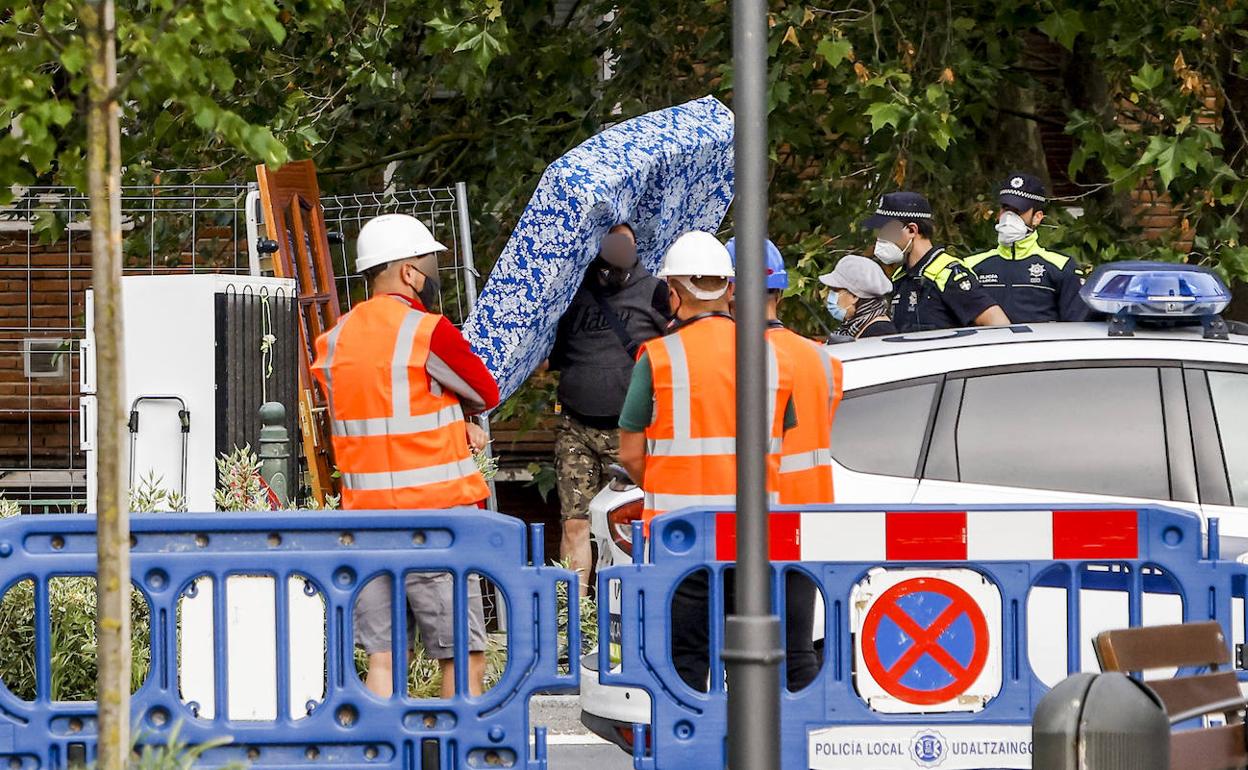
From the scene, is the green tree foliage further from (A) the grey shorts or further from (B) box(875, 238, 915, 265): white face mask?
(A) the grey shorts

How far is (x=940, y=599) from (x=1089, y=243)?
18.8ft

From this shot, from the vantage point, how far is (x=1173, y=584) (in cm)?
601

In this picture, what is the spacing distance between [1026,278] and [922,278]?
0.48m

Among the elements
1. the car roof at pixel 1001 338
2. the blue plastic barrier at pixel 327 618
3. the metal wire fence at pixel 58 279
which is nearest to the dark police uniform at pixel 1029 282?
the car roof at pixel 1001 338

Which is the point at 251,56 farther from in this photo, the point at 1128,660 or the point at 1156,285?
the point at 1128,660

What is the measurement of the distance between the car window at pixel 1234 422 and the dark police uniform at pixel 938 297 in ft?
8.47

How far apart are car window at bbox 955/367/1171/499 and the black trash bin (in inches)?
110

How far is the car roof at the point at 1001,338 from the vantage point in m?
6.86

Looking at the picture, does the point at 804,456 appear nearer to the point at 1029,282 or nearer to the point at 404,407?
the point at 404,407

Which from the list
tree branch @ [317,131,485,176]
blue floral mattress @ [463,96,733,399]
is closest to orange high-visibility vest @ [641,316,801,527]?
blue floral mattress @ [463,96,733,399]

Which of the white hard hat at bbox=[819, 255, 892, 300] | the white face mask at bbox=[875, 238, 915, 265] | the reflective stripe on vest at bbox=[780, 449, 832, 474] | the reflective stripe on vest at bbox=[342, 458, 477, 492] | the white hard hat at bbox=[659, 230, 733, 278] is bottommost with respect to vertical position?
the reflective stripe on vest at bbox=[342, 458, 477, 492]

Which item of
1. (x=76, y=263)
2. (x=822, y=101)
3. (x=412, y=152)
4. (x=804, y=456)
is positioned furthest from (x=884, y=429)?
(x=76, y=263)

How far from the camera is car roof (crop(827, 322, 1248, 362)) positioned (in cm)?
686

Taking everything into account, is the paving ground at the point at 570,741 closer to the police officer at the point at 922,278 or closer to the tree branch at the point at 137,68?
the police officer at the point at 922,278
